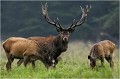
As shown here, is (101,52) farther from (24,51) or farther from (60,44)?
(24,51)

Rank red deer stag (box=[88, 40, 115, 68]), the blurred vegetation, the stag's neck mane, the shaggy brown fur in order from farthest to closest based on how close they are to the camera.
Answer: the blurred vegetation, the stag's neck mane, red deer stag (box=[88, 40, 115, 68]), the shaggy brown fur

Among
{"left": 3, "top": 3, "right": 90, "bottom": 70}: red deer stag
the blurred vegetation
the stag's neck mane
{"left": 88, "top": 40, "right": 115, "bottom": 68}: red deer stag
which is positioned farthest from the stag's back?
the blurred vegetation

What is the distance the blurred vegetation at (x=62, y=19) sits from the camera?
42.6 meters

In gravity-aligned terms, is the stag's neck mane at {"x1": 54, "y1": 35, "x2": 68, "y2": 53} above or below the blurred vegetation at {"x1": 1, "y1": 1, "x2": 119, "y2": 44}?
below

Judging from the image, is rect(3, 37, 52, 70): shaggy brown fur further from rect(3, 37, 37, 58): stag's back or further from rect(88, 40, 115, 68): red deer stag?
rect(88, 40, 115, 68): red deer stag

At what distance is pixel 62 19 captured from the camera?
4500 centimetres

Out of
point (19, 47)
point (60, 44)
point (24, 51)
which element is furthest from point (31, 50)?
point (60, 44)

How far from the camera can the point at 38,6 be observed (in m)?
46.6

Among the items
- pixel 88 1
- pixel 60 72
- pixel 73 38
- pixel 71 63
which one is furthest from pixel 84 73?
pixel 88 1

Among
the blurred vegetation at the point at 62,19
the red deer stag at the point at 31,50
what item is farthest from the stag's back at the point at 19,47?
the blurred vegetation at the point at 62,19

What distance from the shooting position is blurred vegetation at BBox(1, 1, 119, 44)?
140 feet

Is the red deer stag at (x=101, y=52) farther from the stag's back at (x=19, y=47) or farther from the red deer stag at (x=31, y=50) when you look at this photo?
the stag's back at (x=19, y=47)

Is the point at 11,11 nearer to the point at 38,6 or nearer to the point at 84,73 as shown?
the point at 38,6

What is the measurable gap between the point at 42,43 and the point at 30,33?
28.3 m
